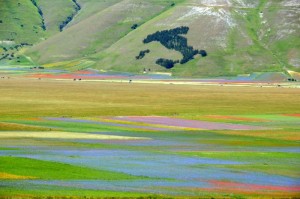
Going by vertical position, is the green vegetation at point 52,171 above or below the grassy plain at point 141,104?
above

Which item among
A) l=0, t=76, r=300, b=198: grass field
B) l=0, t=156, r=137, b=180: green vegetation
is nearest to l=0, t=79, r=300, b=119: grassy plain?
l=0, t=76, r=300, b=198: grass field

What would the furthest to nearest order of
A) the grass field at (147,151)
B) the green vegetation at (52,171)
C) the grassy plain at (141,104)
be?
the grassy plain at (141,104) < the green vegetation at (52,171) < the grass field at (147,151)

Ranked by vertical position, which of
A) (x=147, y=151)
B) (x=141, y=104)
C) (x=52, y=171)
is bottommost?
(x=141, y=104)

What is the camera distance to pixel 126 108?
10712 cm

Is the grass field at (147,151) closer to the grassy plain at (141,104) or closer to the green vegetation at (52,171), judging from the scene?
the green vegetation at (52,171)

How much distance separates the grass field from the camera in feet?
157

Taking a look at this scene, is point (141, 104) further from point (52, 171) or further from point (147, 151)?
point (52, 171)

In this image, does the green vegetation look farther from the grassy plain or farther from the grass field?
the grassy plain

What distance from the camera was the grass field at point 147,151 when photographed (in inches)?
1887

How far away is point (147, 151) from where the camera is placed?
206ft

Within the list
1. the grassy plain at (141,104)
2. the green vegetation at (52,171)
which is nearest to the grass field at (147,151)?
the green vegetation at (52,171)

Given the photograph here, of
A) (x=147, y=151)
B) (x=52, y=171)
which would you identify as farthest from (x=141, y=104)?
(x=52, y=171)

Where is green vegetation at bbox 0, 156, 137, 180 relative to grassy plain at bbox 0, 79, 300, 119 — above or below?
above

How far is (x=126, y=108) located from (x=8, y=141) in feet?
136
